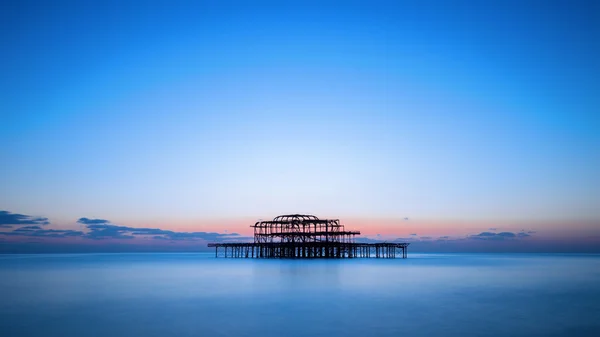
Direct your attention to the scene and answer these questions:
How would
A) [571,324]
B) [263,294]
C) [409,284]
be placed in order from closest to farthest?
[571,324] < [263,294] < [409,284]

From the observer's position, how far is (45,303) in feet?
77.4

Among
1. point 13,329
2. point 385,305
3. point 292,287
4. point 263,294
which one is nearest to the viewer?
point 13,329

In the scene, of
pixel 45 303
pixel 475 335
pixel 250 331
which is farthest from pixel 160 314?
pixel 475 335

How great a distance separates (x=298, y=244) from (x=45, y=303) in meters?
48.3

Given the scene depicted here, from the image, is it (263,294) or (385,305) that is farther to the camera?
(263,294)

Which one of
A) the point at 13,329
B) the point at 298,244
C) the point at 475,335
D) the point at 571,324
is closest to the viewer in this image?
the point at 475,335

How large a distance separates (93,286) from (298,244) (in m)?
40.1

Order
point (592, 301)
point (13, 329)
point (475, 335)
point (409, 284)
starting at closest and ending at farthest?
point (475, 335), point (13, 329), point (592, 301), point (409, 284)

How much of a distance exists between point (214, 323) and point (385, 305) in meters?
8.75

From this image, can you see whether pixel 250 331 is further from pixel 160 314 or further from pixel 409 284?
pixel 409 284

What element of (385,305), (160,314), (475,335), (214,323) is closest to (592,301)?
(385,305)

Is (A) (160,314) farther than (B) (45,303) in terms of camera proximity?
No

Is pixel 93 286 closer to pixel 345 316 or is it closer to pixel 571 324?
pixel 345 316

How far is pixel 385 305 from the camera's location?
2294 centimetres
